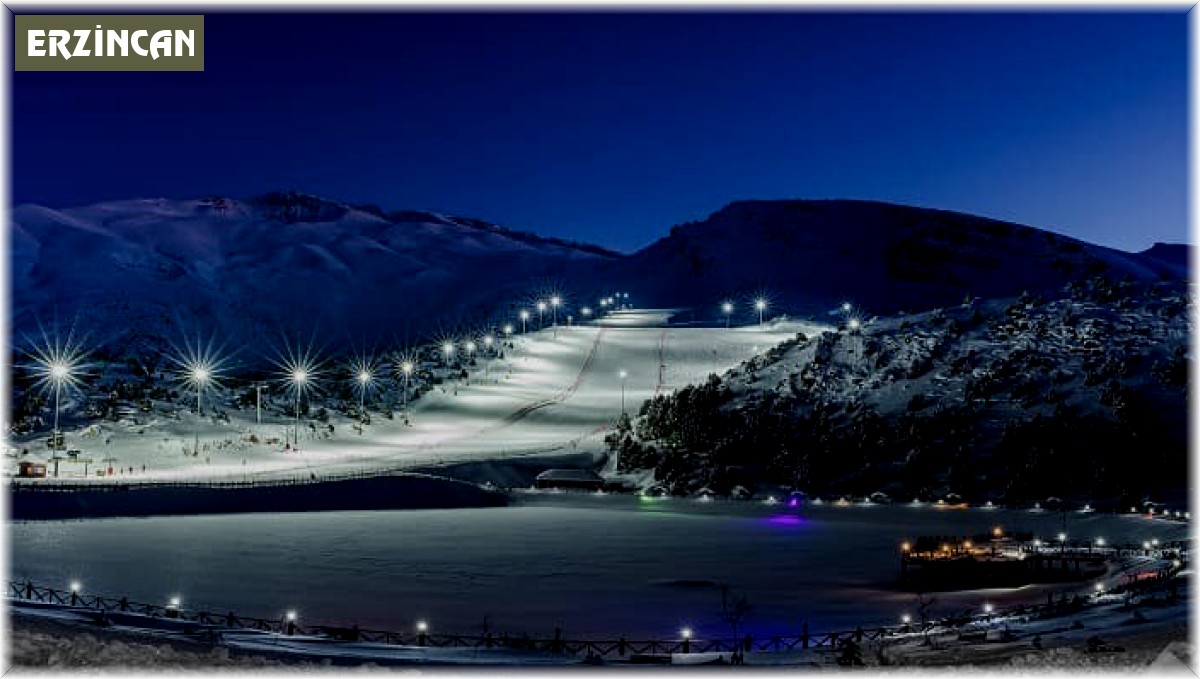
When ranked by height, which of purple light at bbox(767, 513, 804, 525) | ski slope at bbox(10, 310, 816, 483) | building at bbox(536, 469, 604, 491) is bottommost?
purple light at bbox(767, 513, 804, 525)

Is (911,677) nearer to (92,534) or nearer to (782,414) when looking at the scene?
(92,534)

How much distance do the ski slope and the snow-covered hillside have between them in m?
11.0

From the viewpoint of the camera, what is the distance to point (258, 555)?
155 ft

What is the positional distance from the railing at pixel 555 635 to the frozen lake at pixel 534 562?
5.81 ft

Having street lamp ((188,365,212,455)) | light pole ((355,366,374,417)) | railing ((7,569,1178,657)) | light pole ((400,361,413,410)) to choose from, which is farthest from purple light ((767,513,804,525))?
light pole ((400,361,413,410))

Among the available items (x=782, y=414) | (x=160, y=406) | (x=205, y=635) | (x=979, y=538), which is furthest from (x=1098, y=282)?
(x=205, y=635)

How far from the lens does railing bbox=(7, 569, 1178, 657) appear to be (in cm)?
2873

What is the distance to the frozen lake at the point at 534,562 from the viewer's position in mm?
35219

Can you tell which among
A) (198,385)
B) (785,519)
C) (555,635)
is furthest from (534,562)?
(198,385)

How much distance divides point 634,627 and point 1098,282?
248 feet

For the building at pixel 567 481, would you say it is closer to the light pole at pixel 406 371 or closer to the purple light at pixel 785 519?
the purple light at pixel 785 519

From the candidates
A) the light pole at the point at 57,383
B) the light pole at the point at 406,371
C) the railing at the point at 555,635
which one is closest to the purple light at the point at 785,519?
the railing at the point at 555,635

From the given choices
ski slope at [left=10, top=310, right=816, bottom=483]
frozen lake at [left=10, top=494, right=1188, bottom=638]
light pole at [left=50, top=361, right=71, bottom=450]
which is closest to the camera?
frozen lake at [left=10, top=494, right=1188, bottom=638]

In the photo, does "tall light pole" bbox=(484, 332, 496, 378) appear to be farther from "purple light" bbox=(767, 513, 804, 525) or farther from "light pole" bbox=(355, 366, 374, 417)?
"purple light" bbox=(767, 513, 804, 525)
